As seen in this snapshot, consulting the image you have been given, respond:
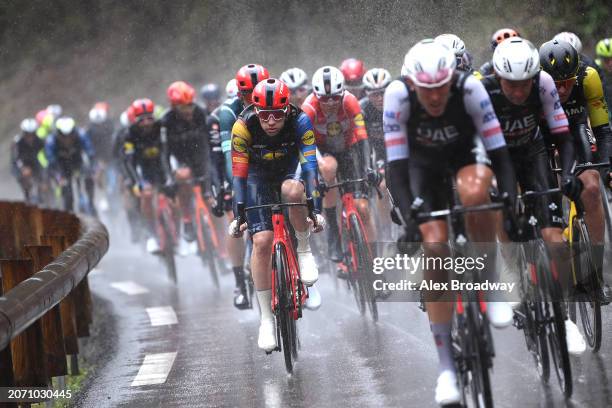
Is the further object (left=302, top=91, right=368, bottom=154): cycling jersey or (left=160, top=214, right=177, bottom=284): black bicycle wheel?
(left=160, top=214, right=177, bottom=284): black bicycle wheel

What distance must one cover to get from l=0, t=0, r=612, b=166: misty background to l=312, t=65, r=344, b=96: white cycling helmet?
A: 251 inches

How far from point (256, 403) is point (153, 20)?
107 ft

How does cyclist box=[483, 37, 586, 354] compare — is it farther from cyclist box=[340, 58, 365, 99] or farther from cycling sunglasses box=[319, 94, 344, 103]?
cyclist box=[340, 58, 365, 99]

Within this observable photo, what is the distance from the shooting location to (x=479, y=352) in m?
6.20

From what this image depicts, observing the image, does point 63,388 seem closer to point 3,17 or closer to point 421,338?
point 421,338

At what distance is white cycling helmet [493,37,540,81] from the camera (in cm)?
729

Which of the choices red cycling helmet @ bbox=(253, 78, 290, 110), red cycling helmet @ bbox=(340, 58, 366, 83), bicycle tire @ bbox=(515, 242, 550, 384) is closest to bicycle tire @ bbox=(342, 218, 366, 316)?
red cycling helmet @ bbox=(253, 78, 290, 110)

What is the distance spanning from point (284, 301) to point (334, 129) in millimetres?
3356

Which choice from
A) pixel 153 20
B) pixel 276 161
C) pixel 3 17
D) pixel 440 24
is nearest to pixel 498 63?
pixel 276 161

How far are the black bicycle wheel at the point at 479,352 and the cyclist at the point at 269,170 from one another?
9.07ft

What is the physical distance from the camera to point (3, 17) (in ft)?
155

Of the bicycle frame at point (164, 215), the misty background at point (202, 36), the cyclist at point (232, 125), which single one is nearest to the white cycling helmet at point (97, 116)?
the misty background at point (202, 36)

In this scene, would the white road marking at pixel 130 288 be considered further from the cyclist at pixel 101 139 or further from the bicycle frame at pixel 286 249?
the cyclist at pixel 101 139

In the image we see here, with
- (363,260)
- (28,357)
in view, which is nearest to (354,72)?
(363,260)
